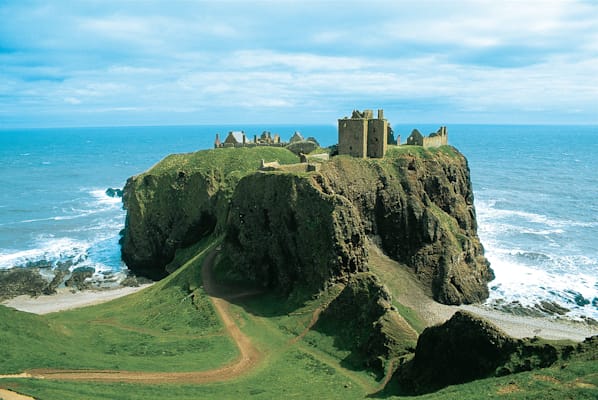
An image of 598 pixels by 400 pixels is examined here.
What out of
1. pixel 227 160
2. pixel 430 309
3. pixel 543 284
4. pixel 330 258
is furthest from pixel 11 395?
pixel 543 284

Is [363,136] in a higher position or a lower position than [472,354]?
higher

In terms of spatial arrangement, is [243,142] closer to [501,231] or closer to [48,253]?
[48,253]

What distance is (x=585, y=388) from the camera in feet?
84.2

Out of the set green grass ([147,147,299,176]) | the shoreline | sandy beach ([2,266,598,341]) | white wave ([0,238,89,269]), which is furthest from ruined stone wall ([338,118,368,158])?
white wave ([0,238,89,269])

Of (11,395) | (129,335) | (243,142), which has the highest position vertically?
(243,142)

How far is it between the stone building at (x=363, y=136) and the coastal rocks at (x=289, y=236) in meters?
17.9

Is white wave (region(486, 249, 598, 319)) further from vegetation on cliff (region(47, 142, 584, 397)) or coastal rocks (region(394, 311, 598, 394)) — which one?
coastal rocks (region(394, 311, 598, 394))

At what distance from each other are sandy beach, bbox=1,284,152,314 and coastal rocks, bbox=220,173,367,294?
64.3 ft

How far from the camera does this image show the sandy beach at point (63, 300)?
66.1 m

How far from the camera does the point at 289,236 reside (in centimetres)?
5884

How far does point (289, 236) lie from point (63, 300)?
112ft

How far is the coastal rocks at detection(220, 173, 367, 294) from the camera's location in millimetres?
55531

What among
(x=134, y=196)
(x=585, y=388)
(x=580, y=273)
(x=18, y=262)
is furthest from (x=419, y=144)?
(x=18, y=262)

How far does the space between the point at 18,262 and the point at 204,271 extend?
136 feet
